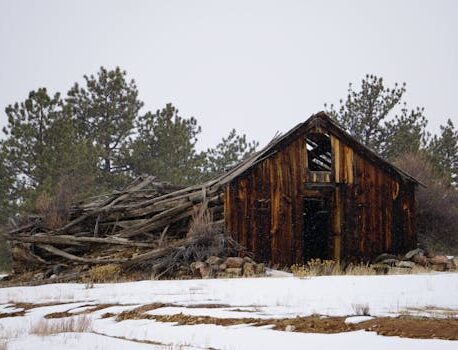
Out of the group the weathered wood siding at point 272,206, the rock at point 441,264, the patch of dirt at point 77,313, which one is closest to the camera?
the patch of dirt at point 77,313

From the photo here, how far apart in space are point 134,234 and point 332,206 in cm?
692

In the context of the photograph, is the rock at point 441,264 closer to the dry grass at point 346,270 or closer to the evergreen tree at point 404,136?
the dry grass at point 346,270

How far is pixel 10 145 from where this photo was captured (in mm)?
28453

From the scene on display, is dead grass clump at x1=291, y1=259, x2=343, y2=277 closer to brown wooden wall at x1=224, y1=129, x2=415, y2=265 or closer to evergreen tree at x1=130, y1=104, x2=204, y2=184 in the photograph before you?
brown wooden wall at x1=224, y1=129, x2=415, y2=265

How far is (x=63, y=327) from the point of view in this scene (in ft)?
25.7

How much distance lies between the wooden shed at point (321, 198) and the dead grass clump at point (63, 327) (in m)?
9.03

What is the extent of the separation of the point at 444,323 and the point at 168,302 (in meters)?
4.81

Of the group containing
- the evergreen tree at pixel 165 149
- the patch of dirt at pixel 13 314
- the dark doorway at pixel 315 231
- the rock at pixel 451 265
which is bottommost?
the patch of dirt at pixel 13 314

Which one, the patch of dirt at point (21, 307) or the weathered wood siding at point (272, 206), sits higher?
the weathered wood siding at point (272, 206)

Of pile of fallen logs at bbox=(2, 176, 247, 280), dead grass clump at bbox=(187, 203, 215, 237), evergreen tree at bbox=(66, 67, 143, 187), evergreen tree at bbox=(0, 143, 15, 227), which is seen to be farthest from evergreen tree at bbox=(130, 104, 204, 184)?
dead grass clump at bbox=(187, 203, 215, 237)

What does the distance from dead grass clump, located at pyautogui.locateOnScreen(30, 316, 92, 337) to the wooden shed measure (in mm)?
9032

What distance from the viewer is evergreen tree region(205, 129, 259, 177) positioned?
126 feet

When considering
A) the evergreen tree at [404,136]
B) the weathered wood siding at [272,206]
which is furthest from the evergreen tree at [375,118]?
the weathered wood siding at [272,206]

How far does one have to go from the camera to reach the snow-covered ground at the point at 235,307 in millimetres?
6020
